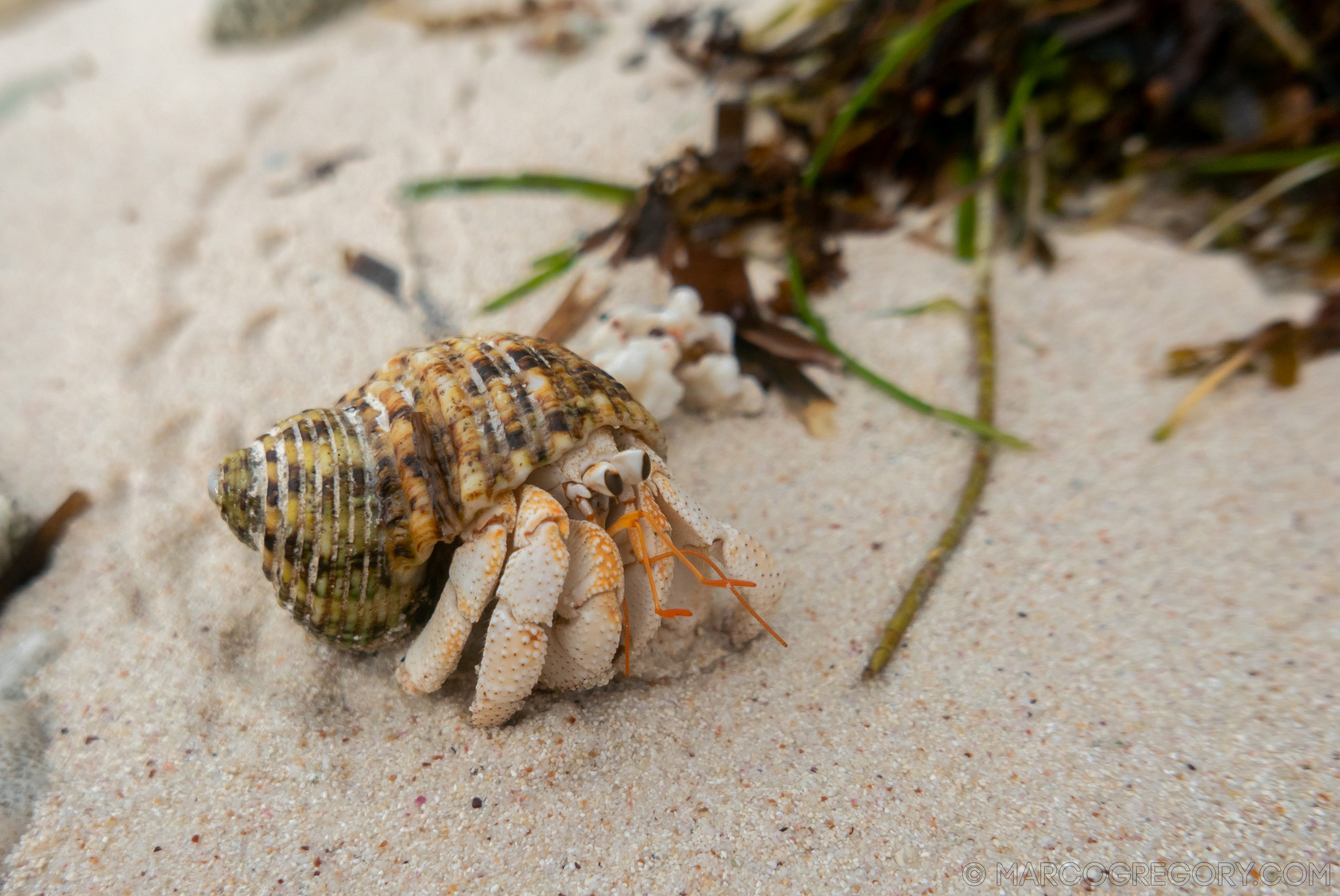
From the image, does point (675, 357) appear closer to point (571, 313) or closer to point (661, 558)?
point (571, 313)

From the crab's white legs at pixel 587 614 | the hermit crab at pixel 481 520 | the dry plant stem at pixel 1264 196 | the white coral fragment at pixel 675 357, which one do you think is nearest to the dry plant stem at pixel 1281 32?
the dry plant stem at pixel 1264 196

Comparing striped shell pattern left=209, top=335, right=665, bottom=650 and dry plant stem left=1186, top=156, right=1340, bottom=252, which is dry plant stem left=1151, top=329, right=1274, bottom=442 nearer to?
dry plant stem left=1186, top=156, right=1340, bottom=252

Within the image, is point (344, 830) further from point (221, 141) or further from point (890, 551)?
point (221, 141)

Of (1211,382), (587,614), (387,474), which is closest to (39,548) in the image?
(387,474)

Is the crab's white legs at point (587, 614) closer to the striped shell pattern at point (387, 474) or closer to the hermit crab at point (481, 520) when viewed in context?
the hermit crab at point (481, 520)

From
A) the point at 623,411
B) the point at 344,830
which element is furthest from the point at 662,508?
the point at 344,830
